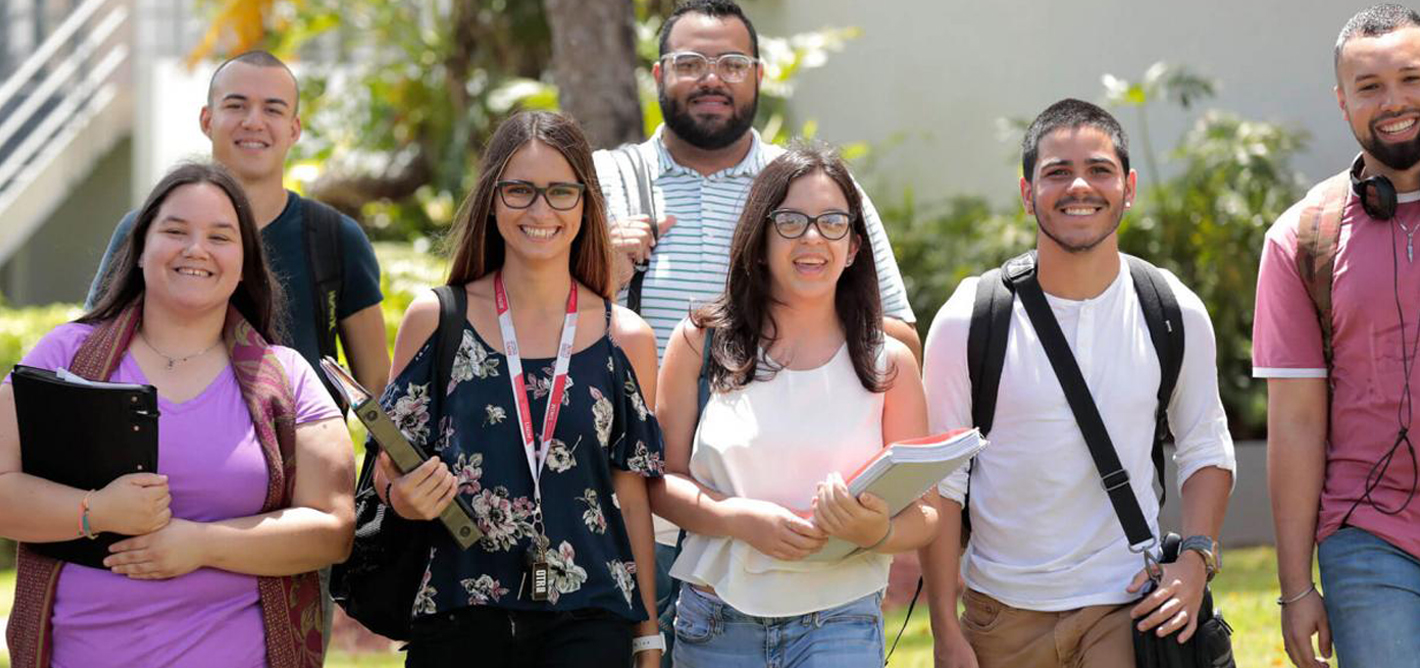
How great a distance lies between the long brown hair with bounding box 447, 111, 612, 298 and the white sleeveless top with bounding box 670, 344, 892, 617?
1.73ft

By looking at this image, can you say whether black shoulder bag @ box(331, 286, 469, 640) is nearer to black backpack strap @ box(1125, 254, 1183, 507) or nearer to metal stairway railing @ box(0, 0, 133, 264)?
black backpack strap @ box(1125, 254, 1183, 507)

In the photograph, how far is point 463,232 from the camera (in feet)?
14.7

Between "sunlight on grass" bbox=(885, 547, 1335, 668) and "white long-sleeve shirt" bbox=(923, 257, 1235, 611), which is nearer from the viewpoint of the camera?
"white long-sleeve shirt" bbox=(923, 257, 1235, 611)

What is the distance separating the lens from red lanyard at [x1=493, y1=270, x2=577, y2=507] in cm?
415

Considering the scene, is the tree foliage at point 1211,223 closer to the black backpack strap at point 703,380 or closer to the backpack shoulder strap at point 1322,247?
the backpack shoulder strap at point 1322,247

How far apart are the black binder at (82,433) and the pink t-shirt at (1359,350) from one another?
10.3 ft

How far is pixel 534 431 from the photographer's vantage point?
418 cm

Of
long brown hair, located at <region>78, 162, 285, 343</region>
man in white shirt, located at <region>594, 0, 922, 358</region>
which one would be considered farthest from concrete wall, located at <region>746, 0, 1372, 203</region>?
long brown hair, located at <region>78, 162, 285, 343</region>

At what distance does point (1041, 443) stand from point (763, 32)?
12618 mm

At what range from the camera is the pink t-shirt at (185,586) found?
397cm

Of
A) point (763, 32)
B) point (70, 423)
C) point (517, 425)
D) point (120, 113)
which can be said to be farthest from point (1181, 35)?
point (120, 113)

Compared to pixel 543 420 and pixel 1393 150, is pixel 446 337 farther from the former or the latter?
pixel 1393 150

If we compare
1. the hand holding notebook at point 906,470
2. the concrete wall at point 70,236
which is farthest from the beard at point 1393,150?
the concrete wall at point 70,236

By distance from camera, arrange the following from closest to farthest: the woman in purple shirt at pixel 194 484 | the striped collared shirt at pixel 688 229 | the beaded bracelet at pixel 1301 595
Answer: the woman in purple shirt at pixel 194 484, the beaded bracelet at pixel 1301 595, the striped collared shirt at pixel 688 229
